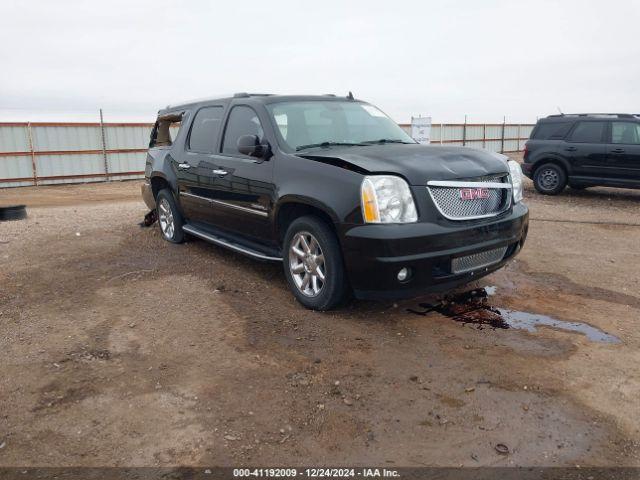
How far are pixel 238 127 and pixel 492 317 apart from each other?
122 inches

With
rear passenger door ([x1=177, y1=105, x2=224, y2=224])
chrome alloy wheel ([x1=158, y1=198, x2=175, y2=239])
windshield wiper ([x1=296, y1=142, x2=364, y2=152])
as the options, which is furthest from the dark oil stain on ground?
chrome alloy wheel ([x1=158, y1=198, x2=175, y2=239])

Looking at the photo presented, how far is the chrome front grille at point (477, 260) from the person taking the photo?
158 inches

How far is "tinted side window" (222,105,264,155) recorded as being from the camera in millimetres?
5180

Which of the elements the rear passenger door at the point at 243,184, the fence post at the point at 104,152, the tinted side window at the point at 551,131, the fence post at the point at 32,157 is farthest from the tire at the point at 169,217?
the fence post at the point at 104,152

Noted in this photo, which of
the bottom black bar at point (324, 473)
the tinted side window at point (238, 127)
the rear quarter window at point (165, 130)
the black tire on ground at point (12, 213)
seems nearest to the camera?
the bottom black bar at point (324, 473)

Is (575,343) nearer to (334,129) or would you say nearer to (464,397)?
A: (464,397)

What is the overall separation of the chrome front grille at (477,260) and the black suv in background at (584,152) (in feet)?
25.6

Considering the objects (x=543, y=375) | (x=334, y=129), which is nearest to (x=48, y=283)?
(x=334, y=129)

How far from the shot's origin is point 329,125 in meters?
5.14

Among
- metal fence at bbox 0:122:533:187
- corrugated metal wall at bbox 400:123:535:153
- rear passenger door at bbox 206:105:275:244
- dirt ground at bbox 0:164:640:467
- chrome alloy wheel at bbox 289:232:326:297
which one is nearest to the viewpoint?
dirt ground at bbox 0:164:640:467

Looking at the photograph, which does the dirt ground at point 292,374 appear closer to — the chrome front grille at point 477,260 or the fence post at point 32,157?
the chrome front grille at point 477,260

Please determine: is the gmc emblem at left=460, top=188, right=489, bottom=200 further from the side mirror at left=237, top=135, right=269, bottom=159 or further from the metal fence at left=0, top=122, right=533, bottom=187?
the metal fence at left=0, top=122, right=533, bottom=187

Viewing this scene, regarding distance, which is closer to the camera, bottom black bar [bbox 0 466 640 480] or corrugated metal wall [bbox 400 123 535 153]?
bottom black bar [bbox 0 466 640 480]

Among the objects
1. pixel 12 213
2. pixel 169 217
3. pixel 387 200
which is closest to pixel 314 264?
pixel 387 200
